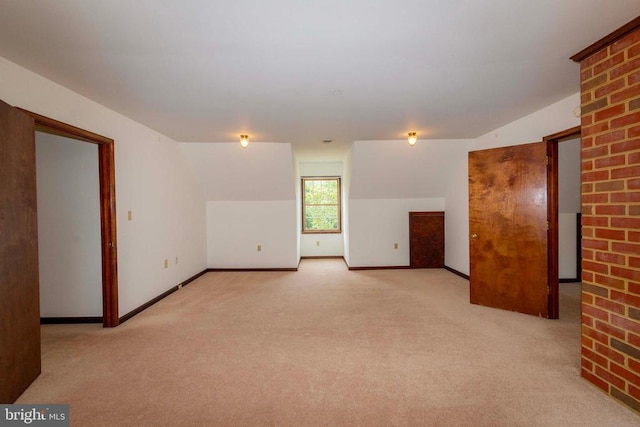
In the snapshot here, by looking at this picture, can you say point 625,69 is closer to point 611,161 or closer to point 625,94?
point 625,94

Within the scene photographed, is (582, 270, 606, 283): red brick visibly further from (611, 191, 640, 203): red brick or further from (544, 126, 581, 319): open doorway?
(544, 126, 581, 319): open doorway

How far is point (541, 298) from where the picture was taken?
123 inches

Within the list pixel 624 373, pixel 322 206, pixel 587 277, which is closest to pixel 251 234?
pixel 322 206

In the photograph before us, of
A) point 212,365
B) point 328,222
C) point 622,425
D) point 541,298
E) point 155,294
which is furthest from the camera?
point 328,222

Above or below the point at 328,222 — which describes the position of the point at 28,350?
below

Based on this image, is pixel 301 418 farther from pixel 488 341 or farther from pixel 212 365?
pixel 488 341

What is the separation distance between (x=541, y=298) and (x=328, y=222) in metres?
4.38

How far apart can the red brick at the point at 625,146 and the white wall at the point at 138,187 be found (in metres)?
3.95

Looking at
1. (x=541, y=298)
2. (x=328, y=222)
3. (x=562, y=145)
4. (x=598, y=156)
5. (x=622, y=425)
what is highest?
(x=562, y=145)

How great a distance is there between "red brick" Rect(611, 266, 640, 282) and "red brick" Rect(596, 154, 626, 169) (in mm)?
622

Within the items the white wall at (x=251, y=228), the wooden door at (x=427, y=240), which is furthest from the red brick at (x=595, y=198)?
the white wall at (x=251, y=228)

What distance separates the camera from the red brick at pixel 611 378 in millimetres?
1767

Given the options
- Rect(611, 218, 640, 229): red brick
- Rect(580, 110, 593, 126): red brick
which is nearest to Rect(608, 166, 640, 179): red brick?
Rect(611, 218, 640, 229): red brick


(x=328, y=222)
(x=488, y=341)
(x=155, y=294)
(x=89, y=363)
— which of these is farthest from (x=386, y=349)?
(x=328, y=222)
